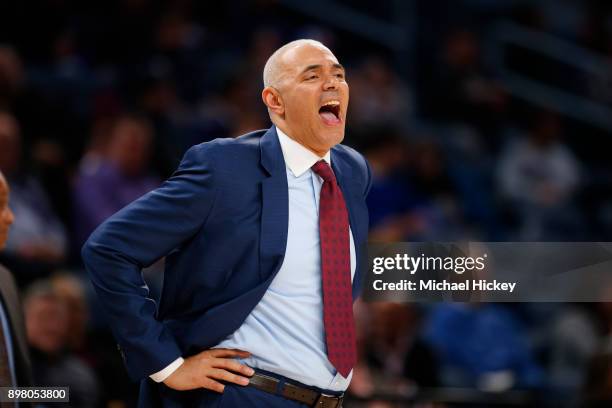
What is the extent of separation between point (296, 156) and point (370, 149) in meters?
3.69

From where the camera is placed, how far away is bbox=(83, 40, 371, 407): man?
2.66 meters

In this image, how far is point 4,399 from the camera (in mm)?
2980

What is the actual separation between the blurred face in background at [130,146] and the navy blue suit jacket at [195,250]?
9.08 feet

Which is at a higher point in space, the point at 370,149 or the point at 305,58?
the point at 370,149

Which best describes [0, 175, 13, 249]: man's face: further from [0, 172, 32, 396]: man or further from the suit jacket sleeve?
the suit jacket sleeve

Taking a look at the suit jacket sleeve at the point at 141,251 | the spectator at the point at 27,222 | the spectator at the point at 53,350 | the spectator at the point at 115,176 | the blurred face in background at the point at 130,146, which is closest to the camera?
the suit jacket sleeve at the point at 141,251

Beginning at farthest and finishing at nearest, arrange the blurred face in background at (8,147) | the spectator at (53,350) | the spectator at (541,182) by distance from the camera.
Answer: the spectator at (541,182) < the blurred face in background at (8,147) < the spectator at (53,350)

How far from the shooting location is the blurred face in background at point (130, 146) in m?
5.50

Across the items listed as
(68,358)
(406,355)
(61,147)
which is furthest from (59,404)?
(61,147)

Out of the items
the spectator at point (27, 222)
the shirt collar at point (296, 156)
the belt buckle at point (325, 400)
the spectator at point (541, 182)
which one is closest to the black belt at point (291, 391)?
the belt buckle at point (325, 400)

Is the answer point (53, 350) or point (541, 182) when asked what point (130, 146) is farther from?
point (541, 182)

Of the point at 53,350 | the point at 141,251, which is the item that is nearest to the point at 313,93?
the point at 141,251

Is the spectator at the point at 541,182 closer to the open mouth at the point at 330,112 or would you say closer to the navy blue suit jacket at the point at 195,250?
the open mouth at the point at 330,112

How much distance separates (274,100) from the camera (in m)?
2.87
